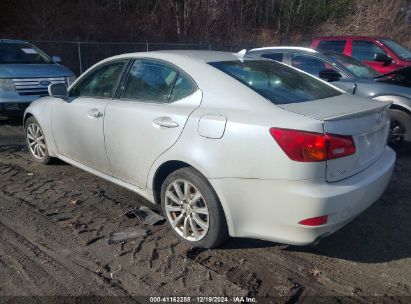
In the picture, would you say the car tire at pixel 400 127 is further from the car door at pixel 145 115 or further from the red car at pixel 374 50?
the car door at pixel 145 115

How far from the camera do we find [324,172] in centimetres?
297

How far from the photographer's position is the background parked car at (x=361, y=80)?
6441mm

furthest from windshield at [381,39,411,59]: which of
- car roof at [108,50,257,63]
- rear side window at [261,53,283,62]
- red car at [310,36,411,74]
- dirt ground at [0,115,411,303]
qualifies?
car roof at [108,50,257,63]

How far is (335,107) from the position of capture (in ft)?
11.0

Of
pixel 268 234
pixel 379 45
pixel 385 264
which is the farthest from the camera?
pixel 379 45

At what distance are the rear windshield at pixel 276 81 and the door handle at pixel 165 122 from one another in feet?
2.04

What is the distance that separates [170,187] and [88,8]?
1653 cm

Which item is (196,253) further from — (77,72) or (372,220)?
→ (77,72)

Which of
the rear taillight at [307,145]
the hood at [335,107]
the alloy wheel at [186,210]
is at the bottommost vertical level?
the alloy wheel at [186,210]

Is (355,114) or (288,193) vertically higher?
(355,114)

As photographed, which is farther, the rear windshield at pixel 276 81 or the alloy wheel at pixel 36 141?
the alloy wheel at pixel 36 141

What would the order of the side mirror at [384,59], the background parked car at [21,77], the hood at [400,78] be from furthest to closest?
the side mirror at [384,59] < the background parked car at [21,77] < the hood at [400,78]

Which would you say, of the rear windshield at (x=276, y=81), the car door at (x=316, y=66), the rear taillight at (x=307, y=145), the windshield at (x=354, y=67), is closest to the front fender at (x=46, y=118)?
the rear windshield at (x=276, y=81)

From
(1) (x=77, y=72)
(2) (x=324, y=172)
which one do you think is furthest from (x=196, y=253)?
(1) (x=77, y=72)
